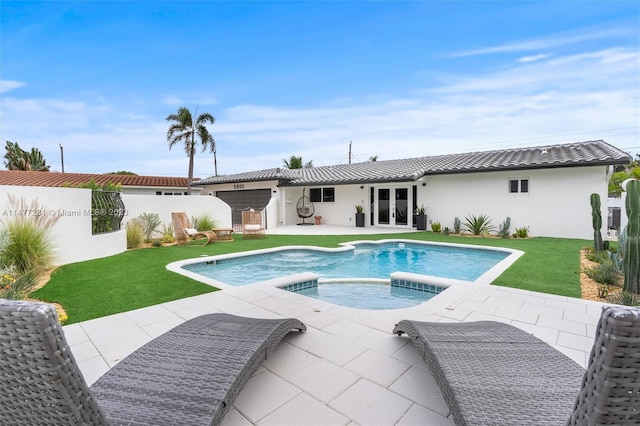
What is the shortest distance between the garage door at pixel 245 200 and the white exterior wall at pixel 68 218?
1112 centimetres

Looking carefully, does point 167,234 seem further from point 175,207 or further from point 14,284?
point 14,284

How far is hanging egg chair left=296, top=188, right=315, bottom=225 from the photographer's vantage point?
69.2ft

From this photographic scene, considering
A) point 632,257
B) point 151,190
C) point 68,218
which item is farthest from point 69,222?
point 151,190

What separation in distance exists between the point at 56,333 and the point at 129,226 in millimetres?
12237

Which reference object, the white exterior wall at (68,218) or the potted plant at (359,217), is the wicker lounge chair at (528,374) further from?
the potted plant at (359,217)

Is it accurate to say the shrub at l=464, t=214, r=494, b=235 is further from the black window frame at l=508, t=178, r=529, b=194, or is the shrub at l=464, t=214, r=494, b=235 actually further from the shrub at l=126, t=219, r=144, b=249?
the shrub at l=126, t=219, r=144, b=249

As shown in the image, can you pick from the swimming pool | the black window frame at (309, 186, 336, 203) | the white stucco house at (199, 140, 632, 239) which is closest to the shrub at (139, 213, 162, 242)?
the white stucco house at (199, 140, 632, 239)

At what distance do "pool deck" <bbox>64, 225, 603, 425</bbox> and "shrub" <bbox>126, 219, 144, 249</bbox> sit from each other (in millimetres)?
7713

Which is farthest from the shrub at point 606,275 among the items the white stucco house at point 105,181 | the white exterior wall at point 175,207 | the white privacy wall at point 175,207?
the white stucco house at point 105,181

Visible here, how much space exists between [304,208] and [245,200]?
4.06 m

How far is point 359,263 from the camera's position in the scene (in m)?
9.90

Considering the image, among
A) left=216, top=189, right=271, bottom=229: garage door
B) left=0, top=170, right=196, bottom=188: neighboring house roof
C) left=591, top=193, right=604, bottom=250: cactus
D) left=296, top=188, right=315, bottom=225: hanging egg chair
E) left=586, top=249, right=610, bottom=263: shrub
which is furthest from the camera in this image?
left=0, top=170, right=196, bottom=188: neighboring house roof

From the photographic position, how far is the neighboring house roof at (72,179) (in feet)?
77.7

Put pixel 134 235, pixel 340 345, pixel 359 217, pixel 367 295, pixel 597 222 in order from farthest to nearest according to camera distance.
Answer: pixel 359 217 → pixel 134 235 → pixel 597 222 → pixel 367 295 → pixel 340 345
